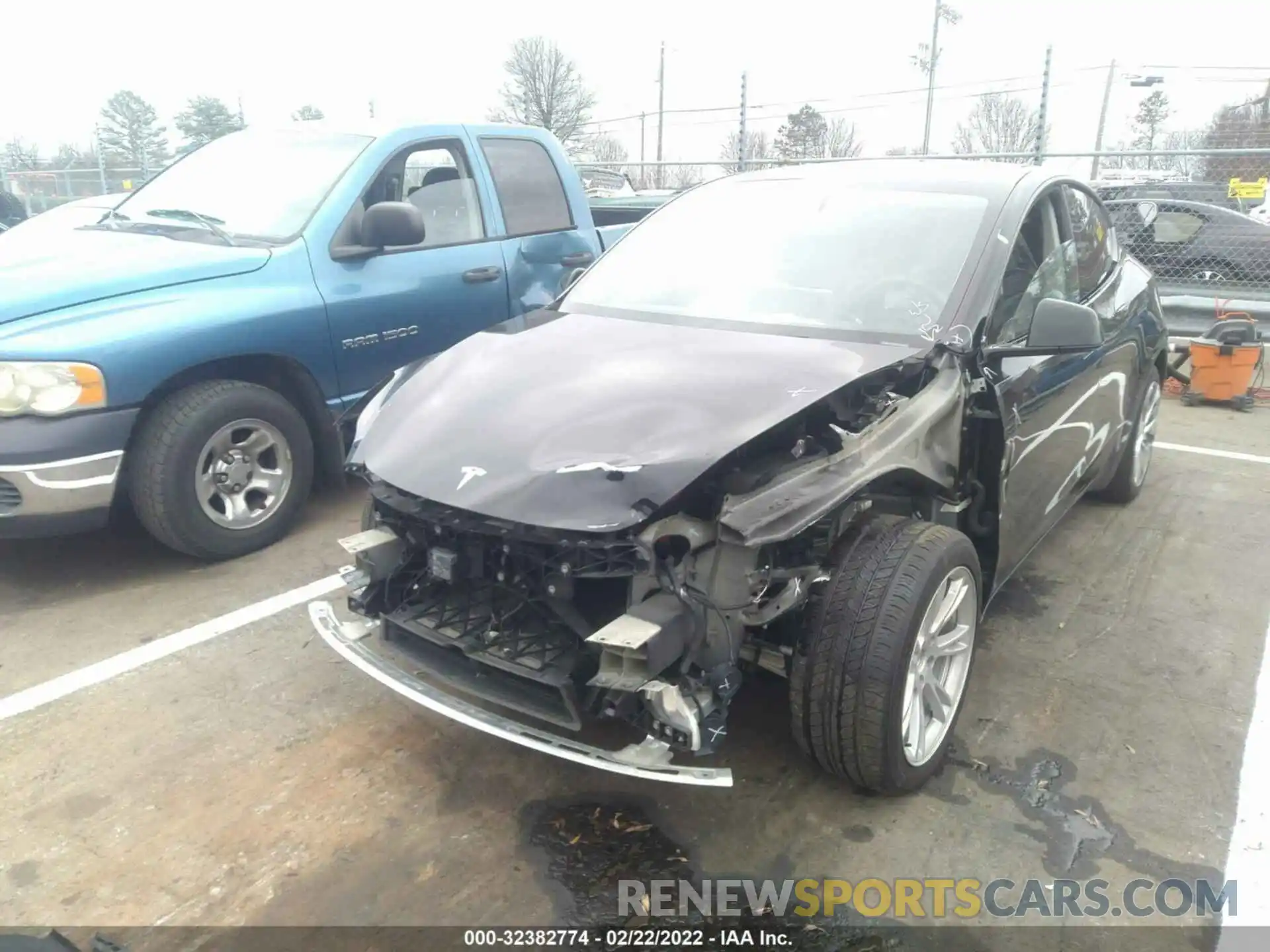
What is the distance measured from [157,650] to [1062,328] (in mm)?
3438

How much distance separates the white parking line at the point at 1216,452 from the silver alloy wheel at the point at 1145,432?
1186 mm

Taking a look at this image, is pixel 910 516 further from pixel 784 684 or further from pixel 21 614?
pixel 21 614

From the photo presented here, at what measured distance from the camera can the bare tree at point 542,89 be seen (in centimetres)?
3244

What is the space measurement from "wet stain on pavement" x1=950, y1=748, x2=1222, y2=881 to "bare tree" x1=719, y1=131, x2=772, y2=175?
968 cm

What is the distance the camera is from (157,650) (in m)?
3.57

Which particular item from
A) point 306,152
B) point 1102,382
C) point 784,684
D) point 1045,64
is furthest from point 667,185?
point 784,684

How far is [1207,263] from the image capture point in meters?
10.0

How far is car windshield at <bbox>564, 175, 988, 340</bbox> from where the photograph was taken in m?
3.22

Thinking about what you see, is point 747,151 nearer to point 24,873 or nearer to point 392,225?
point 392,225

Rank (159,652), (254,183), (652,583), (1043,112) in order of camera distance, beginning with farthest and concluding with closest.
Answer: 1. (1043,112)
2. (254,183)
3. (159,652)
4. (652,583)

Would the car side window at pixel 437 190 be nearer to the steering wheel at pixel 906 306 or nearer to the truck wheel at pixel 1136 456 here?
the steering wheel at pixel 906 306

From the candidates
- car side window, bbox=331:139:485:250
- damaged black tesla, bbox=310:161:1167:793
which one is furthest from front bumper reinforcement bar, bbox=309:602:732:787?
car side window, bbox=331:139:485:250

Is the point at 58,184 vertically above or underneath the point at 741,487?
above

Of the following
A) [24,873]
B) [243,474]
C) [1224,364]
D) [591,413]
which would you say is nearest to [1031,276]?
[591,413]
